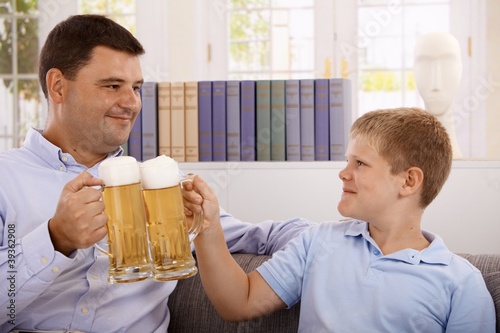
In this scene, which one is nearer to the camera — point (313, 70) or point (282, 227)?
point (282, 227)

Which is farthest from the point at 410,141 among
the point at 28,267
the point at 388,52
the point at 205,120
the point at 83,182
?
the point at 388,52

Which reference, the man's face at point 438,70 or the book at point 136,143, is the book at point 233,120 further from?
the man's face at point 438,70

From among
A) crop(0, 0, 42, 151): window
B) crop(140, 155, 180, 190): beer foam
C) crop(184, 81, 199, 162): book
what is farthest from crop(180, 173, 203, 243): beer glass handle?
crop(0, 0, 42, 151): window

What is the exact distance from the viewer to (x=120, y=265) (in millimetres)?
1191

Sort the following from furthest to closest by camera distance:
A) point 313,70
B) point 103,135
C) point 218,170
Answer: point 313,70 < point 218,170 < point 103,135

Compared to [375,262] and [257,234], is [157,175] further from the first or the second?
[257,234]

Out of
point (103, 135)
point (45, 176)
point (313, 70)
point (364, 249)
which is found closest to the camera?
point (364, 249)

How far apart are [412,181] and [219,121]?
1.40m

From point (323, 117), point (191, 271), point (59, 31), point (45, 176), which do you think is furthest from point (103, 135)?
point (323, 117)

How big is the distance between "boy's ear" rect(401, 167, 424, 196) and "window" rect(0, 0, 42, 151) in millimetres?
2619

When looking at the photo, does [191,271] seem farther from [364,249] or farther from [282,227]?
[282,227]

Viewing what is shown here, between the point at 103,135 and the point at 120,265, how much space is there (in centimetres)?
60

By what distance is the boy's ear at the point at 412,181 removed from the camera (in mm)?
1495

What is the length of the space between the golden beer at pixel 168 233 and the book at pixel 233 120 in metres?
1.57
